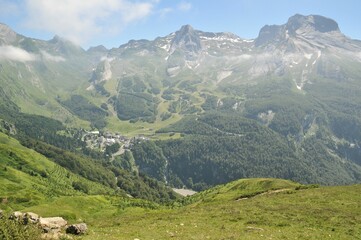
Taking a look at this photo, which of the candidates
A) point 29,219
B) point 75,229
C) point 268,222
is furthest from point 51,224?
point 268,222

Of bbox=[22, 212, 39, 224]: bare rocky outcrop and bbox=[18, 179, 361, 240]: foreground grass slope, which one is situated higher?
bbox=[22, 212, 39, 224]: bare rocky outcrop

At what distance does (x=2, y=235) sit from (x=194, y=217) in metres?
33.6

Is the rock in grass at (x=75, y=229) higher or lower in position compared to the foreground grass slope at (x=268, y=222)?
higher

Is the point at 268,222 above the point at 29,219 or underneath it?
underneath

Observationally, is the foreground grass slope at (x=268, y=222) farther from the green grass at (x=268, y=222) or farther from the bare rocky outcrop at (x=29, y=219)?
the bare rocky outcrop at (x=29, y=219)

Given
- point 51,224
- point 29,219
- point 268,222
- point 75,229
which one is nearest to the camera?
point 29,219

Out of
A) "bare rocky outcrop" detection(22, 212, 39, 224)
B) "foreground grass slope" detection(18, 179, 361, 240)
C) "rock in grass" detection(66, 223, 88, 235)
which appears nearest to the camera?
"bare rocky outcrop" detection(22, 212, 39, 224)

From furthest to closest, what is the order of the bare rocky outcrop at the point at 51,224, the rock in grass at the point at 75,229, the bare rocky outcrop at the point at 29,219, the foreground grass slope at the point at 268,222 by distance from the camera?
the foreground grass slope at the point at 268,222, the rock in grass at the point at 75,229, the bare rocky outcrop at the point at 51,224, the bare rocky outcrop at the point at 29,219

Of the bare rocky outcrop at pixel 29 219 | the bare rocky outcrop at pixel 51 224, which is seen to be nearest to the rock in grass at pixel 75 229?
the bare rocky outcrop at pixel 51 224

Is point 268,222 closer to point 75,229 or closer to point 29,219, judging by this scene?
point 75,229

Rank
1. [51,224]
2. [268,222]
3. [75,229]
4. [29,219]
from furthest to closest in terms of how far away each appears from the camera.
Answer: [268,222] → [75,229] → [51,224] → [29,219]

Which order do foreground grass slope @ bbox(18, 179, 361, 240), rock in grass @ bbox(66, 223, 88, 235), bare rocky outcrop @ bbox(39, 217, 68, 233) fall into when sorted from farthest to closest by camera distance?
1. foreground grass slope @ bbox(18, 179, 361, 240)
2. rock in grass @ bbox(66, 223, 88, 235)
3. bare rocky outcrop @ bbox(39, 217, 68, 233)

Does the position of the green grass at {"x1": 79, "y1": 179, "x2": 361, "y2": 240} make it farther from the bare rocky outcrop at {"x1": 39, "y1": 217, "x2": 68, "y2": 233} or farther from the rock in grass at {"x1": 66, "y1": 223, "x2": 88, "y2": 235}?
the bare rocky outcrop at {"x1": 39, "y1": 217, "x2": 68, "y2": 233}

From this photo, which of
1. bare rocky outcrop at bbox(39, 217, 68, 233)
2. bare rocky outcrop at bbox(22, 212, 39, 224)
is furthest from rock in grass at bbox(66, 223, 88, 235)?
bare rocky outcrop at bbox(22, 212, 39, 224)
